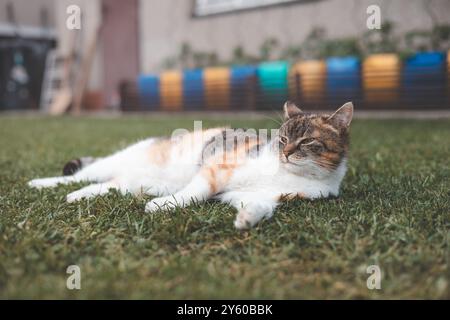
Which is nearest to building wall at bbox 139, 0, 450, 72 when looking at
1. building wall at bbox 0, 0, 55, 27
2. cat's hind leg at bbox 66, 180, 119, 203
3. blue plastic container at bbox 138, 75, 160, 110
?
blue plastic container at bbox 138, 75, 160, 110

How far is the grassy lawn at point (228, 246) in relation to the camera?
4.05ft

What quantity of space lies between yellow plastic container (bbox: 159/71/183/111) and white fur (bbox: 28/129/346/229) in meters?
6.06

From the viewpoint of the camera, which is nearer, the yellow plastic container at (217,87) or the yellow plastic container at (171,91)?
the yellow plastic container at (217,87)

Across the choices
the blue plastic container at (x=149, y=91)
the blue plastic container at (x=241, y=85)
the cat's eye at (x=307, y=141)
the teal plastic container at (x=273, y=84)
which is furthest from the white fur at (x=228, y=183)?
the blue plastic container at (x=149, y=91)

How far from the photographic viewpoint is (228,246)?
152 cm

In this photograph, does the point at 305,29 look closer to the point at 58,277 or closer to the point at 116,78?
the point at 116,78

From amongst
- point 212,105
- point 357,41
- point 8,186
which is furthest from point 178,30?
point 8,186

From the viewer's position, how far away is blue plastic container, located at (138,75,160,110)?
8820mm

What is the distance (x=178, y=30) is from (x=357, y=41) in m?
4.12

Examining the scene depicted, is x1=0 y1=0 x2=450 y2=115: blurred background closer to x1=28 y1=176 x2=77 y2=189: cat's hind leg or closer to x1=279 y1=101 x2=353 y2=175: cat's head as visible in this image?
x1=28 y1=176 x2=77 y2=189: cat's hind leg

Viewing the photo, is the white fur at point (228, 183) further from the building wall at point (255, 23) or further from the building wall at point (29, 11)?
the building wall at point (29, 11)
